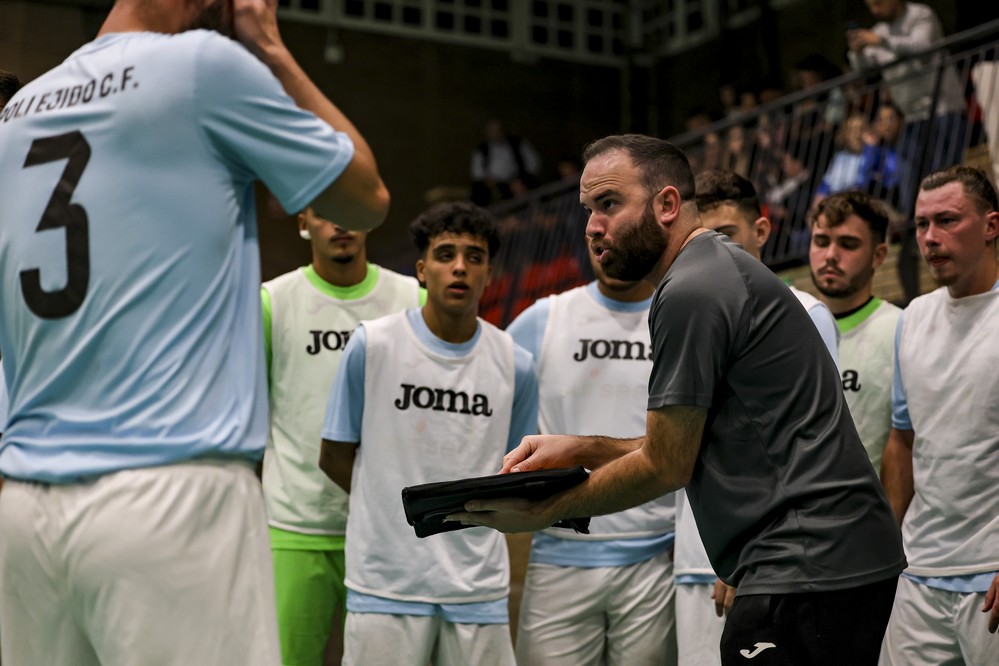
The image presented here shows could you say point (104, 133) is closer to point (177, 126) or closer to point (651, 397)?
point (177, 126)

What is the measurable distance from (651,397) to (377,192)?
97 centimetres

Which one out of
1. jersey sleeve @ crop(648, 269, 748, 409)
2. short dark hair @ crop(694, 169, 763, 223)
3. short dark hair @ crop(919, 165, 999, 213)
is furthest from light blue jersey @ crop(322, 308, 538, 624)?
jersey sleeve @ crop(648, 269, 748, 409)

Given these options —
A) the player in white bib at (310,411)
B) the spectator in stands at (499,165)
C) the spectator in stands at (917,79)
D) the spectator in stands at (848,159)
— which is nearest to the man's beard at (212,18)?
the player in white bib at (310,411)

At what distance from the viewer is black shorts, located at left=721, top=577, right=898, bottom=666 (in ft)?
10.2

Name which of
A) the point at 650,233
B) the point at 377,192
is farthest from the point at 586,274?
the point at 377,192

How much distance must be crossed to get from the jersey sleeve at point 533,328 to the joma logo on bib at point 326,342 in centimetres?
72

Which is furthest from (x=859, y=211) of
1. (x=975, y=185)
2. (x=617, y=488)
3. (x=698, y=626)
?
(x=617, y=488)

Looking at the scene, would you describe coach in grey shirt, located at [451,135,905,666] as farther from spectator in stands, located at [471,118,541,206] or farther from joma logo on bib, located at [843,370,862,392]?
spectator in stands, located at [471,118,541,206]

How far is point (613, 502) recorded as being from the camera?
3246mm

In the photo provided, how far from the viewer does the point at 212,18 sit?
2.60 metres

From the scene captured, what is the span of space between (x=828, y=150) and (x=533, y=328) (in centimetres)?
605

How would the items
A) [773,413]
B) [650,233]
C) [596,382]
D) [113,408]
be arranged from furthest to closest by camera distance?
[596,382]
[650,233]
[773,413]
[113,408]

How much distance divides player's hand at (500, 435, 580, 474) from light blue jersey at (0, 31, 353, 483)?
1.06 m

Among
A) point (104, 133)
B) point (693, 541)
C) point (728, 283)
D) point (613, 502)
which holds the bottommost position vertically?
point (693, 541)
